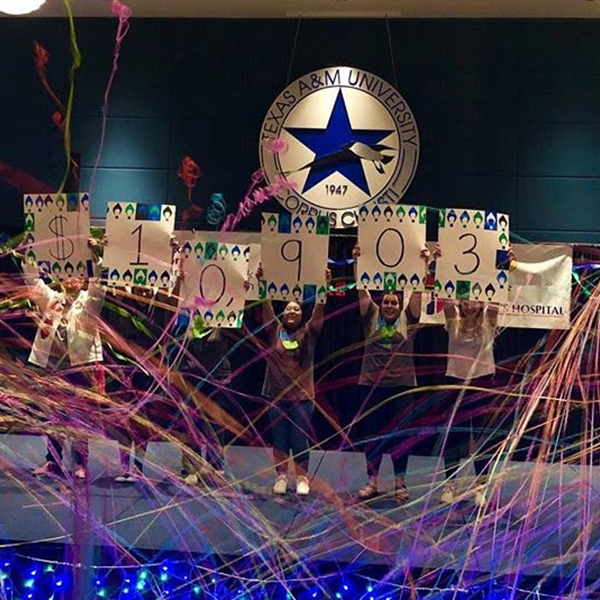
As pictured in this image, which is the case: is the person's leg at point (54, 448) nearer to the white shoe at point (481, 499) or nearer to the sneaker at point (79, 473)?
the sneaker at point (79, 473)

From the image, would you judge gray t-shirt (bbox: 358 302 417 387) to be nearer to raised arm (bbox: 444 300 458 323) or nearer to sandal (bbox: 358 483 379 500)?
raised arm (bbox: 444 300 458 323)

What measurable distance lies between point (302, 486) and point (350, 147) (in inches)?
91.1

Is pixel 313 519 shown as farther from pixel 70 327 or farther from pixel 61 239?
pixel 61 239

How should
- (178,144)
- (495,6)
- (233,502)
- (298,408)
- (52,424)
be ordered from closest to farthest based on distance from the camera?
(52,424), (233,502), (298,408), (495,6), (178,144)

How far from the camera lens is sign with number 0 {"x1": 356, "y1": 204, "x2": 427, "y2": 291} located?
2.78 m

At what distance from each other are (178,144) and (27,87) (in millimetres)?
1068

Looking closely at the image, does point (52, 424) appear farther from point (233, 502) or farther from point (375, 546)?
point (375, 546)

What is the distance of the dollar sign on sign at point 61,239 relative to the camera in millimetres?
2586

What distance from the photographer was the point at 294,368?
3479 mm

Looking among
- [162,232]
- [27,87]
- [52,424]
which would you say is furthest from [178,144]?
[52,424]

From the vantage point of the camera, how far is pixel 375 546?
2.50 m

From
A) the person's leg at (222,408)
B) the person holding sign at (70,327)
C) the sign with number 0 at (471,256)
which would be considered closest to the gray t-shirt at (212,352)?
the person's leg at (222,408)

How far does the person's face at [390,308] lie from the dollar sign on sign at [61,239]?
1.38 meters

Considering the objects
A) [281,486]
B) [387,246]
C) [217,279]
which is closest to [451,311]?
[387,246]
